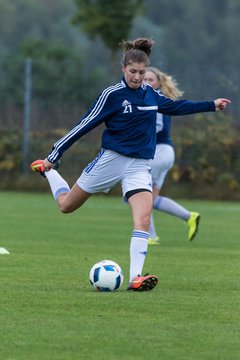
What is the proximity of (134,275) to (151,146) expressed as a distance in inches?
45.4

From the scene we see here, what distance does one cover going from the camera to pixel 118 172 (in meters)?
9.81

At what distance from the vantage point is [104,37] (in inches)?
1181

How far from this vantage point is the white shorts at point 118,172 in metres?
9.72

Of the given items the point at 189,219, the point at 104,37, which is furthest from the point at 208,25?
the point at 189,219

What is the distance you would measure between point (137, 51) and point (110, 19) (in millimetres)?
20407

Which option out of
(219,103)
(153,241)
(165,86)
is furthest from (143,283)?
(153,241)

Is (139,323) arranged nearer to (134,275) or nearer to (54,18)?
(134,275)

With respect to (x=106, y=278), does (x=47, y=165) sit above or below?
above

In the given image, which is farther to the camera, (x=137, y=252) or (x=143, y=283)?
(x=137, y=252)

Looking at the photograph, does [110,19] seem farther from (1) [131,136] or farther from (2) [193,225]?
(1) [131,136]

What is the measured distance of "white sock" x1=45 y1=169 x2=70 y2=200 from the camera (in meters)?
10.6

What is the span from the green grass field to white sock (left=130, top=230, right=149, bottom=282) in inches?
7.6

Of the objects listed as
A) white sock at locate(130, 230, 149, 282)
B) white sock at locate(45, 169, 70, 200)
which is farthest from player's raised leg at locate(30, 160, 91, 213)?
white sock at locate(130, 230, 149, 282)

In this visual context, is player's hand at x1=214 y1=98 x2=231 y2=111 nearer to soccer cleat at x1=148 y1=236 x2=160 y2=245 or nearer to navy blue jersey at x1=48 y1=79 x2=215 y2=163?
navy blue jersey at x1=48 y1=79 x2=215 y2=163
